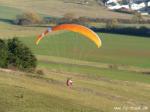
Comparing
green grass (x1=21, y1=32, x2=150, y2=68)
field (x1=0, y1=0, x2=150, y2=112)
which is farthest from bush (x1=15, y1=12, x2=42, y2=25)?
green grass (x1=21, y1=32, x2=150, y2=68)

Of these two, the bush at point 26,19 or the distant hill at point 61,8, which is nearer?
the bush at point 26,19

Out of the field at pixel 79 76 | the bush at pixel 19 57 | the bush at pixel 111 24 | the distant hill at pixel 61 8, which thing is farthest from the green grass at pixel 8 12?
the bush at pixel 19 57

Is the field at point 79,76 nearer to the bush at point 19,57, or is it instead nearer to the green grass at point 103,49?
the green grass at point 103,49

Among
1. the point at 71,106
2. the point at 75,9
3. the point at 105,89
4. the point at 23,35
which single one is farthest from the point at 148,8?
the point at 71,106

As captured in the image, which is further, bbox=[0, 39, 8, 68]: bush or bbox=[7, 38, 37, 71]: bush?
bbox=[7, 38, 37, 71]: bush

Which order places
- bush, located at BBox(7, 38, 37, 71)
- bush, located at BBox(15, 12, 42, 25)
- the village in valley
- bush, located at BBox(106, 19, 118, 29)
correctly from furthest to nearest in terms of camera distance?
the village in valley
bush, located at BBox(15, 12, 42, 25)
bush, located at BBox(106, 19, 118, 29)
bush, located at BBox(7, 38, 37, 71)

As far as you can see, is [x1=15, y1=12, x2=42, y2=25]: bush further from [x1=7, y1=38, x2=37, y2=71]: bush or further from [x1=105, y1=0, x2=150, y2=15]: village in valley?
[x1=7, y1=38, x2=37, y2=71]: bush

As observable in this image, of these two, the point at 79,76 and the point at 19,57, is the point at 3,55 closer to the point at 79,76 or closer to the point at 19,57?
the point at 19,57

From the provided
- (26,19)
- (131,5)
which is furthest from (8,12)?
(131,5)
